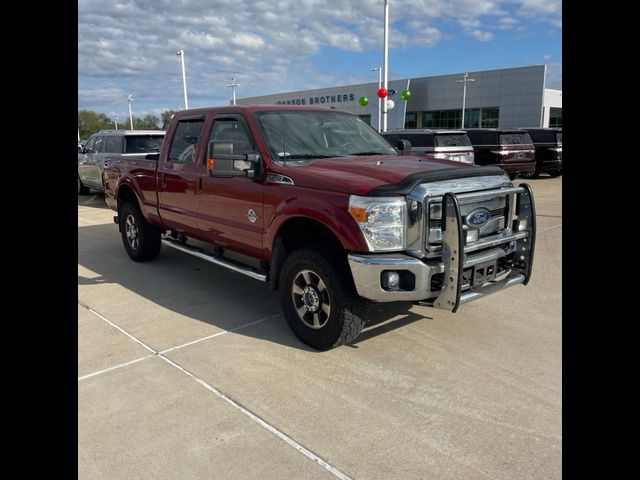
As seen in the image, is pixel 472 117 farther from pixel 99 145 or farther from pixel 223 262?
pixel 223 262

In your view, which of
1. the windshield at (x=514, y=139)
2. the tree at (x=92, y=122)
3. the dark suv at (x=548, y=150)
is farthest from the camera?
the tree at (x=92, y=122)

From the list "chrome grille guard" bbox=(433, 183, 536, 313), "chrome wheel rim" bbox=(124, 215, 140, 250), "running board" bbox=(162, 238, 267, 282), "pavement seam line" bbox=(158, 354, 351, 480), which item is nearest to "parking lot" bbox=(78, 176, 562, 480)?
"pavement seam line" bbox=(158, 354, 351, 480)

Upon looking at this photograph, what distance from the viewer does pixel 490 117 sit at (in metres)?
45.9

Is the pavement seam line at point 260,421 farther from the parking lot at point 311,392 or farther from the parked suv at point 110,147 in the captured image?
the parked suv at point 110,147

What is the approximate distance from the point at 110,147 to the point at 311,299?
35.1ft

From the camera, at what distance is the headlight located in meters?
3.48

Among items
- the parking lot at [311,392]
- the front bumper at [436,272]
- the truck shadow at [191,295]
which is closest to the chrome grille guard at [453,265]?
the front bumper at [436,272]

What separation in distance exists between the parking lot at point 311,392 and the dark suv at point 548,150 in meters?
15.1

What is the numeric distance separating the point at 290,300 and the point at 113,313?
2015 millimetres

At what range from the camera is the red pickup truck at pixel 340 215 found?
351 cm

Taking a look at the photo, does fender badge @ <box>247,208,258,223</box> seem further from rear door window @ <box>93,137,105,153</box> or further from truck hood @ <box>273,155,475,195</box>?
rear door window @ <box>93,137,105,153</box>

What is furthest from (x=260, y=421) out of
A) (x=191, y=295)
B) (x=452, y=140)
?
(x=452, y=140)
